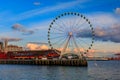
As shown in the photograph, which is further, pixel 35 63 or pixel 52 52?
pixel 52 52

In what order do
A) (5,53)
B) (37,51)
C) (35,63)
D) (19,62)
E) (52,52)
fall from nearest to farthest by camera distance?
(35,63)
(19,62)
(52,52)
(37,51)
(5,53)

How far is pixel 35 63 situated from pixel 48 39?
88.7ft

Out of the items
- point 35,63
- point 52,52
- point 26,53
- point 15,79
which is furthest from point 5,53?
point 15,79

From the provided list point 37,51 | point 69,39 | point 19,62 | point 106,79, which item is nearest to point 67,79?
point 106,79

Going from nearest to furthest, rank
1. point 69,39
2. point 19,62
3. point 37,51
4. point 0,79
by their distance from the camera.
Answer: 1. point 0,79
2. point 69,39
3. point 19,62
4. point 37,51

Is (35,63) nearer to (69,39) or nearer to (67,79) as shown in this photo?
(69,39)

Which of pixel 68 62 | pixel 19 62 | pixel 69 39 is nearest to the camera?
pixel 69 39

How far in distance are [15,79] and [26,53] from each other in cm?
11329

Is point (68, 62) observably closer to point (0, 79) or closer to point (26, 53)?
point (0, 79)

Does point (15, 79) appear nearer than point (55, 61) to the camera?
Yes

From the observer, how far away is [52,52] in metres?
152

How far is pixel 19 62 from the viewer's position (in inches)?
5369

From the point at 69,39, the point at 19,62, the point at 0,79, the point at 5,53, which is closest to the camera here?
the point at 0,79

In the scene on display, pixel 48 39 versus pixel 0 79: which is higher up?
pixel 48 39
